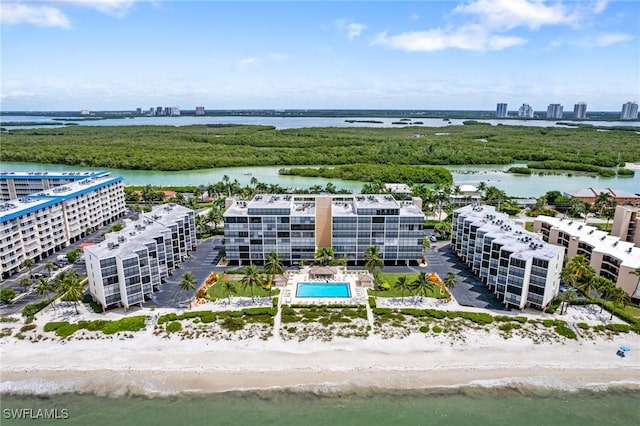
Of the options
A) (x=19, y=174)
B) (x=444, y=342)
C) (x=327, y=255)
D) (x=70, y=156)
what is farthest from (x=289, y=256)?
(x=70, y=156)

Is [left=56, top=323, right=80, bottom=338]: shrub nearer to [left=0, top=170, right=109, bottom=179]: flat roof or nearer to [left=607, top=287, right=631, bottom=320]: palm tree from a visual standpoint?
[left=0, top=170, right=109, bottom=179]: flat roof

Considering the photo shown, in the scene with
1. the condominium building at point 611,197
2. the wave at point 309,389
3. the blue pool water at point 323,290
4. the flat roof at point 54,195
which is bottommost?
the wave at point 309,389

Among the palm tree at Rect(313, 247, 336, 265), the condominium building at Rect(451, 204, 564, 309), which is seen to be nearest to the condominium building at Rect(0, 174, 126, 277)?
the palm tree at Rect(313, 247, 336, 265)

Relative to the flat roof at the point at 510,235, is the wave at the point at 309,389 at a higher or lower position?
lower

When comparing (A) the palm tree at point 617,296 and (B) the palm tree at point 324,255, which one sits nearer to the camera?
(A) the palm tree at point 617,296

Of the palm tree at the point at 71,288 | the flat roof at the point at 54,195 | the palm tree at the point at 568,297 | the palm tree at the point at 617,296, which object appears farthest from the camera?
the flat roof at the point at 54,195

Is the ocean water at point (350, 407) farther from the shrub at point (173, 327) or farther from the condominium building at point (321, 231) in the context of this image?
the condominium building at point (321, 231)

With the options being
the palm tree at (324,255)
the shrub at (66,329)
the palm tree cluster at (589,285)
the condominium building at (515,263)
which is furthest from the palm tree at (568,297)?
the shrub at (66,329)

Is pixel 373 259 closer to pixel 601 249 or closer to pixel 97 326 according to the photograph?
pixel 601 249
